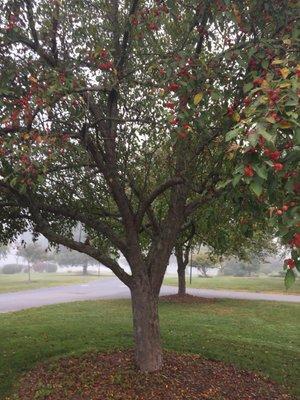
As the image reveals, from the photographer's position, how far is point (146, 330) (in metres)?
7.50

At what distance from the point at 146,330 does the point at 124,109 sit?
4.28 meters

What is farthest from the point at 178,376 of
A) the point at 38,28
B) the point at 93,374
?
the point at 38,28

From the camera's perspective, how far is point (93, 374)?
751cm

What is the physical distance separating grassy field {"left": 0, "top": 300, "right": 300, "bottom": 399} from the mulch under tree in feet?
2.03

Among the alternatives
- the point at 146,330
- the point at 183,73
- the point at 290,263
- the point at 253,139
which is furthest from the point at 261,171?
the point at 146,330

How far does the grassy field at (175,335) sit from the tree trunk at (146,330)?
2140 millimetres

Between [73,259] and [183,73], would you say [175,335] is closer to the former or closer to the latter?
[183,73]

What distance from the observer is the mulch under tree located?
22.4 ft

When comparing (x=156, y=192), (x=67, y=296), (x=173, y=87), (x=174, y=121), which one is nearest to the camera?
(x=174, y=121)

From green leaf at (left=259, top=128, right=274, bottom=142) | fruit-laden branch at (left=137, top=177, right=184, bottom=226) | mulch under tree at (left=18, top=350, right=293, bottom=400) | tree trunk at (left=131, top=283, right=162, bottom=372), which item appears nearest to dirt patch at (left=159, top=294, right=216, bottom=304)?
mulch under tree at (left=18, top=350, right=293, bottom=400)

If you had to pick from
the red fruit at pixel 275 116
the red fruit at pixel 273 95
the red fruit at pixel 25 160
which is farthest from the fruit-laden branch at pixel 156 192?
the red fruit at pixel 275 116

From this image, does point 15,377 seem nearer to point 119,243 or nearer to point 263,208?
point 119,243

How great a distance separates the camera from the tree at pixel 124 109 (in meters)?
5.93

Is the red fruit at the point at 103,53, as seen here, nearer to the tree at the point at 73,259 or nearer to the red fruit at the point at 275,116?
the red fruit at the point at 275,116
